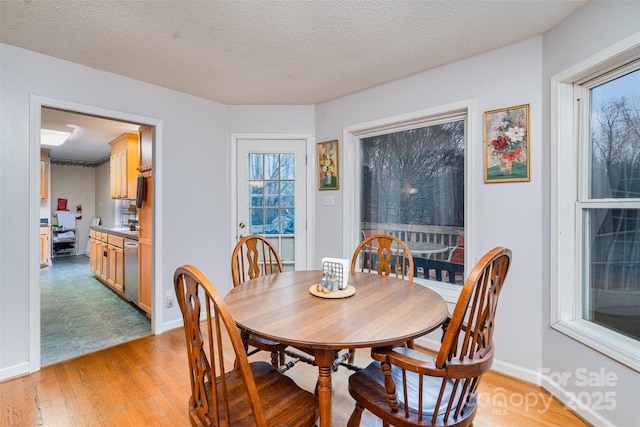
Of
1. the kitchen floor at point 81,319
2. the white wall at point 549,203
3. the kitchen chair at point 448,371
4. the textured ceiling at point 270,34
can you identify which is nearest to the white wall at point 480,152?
the white wall at point 549,203

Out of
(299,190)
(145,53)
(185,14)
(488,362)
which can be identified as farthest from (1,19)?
(488,362)

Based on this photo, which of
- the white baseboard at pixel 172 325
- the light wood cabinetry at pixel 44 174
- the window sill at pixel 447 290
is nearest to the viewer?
the window sill at pixel 447 290

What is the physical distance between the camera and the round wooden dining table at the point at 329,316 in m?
1.07

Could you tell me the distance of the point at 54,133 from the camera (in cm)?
446

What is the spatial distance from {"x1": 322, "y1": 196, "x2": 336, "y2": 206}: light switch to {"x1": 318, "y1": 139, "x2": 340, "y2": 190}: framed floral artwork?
102mm

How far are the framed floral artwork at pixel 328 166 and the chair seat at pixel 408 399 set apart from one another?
7.05 feet

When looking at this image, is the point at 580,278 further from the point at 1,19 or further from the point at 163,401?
the point at 1,19

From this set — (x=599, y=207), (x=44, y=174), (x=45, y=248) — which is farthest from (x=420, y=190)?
(x=44, y=174)

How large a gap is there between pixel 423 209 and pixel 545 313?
1172mm

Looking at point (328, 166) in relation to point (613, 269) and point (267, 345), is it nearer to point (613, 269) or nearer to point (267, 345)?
point (267, 345)

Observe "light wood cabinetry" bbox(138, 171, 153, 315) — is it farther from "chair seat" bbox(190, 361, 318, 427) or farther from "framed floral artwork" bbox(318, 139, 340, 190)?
"chair seat" bbox(190, 361, 318, 427)

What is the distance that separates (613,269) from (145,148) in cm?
415

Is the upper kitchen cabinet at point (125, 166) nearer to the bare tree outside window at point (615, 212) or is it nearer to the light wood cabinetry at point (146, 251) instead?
the light wood cabinetry at point (146, 251)

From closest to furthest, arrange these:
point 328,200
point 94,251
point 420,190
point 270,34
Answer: point 270,34 < point 420,190 < point 328,200 < point 94,251
